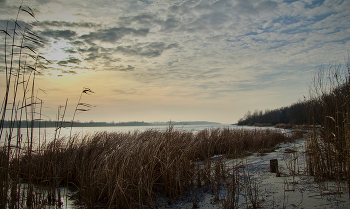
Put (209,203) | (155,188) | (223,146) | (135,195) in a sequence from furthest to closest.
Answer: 1. (223,146)
2. (155,188)
3. (135,195)
4. (209,203)

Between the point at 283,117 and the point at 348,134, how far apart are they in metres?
56.1

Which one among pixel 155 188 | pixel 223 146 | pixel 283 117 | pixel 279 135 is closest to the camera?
pixel 155 188

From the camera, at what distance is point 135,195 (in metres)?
3.55

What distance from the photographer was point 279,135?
13.7m

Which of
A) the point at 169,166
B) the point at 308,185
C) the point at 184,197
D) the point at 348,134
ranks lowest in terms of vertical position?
the point at 184,197

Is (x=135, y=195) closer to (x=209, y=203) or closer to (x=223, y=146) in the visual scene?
(x=209, y=203)

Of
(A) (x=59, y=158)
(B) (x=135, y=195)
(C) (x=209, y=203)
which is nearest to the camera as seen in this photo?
(C) (x=209, y=203)

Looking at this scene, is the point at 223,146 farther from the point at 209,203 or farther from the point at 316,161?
the point at 209,203

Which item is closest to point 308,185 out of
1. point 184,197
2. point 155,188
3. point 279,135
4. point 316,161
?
point 316,161

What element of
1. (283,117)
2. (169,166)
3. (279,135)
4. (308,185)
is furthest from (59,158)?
(283,117)

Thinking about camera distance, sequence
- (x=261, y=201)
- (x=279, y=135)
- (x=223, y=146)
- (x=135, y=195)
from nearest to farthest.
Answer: (x=261, y=201) < (x=135, y=195) < (x=223, y=146) < (x=279, y=135)

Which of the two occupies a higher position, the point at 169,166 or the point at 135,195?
the point at 169,166

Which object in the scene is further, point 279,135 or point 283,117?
point 283,117

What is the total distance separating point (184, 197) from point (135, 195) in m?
0.88
